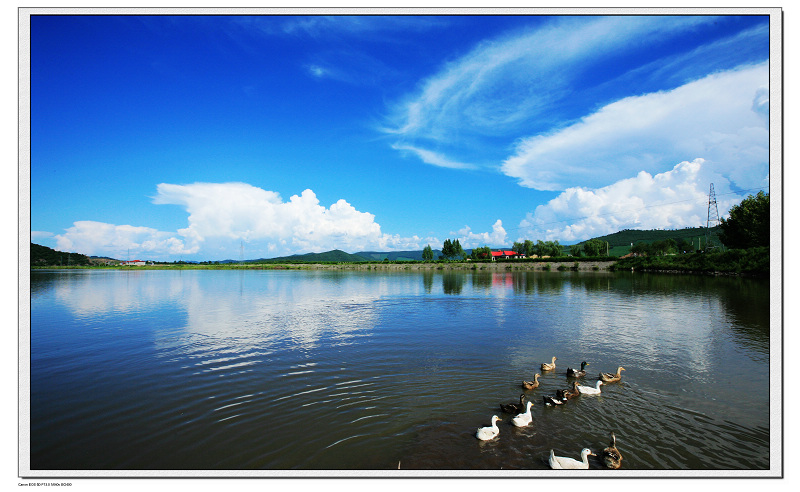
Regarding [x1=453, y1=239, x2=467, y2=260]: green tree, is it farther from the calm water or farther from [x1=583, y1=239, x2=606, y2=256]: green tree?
the calm water

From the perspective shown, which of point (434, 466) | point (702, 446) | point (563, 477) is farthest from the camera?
point (702, 446)

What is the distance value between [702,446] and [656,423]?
913 mm

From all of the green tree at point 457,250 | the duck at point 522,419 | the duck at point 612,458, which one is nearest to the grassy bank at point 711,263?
the duck at point 522,419

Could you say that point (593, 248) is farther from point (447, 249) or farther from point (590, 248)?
point (447, 249)

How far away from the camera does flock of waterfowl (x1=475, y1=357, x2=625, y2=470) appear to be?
19.1ft

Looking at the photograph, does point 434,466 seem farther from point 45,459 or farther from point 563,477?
point 45,459

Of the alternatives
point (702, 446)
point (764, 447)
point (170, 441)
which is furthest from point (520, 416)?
point (170, 441)

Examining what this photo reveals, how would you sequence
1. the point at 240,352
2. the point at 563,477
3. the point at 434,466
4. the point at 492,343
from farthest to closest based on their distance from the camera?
the point at 492,343 → the point at 240,352 → the point at 434,466 → the point at 563,477

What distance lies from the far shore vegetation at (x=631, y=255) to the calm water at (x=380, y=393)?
10.7ft

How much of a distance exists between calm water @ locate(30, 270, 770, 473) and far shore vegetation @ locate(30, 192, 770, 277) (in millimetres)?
3264

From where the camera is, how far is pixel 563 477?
432cm

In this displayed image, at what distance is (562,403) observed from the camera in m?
8.50

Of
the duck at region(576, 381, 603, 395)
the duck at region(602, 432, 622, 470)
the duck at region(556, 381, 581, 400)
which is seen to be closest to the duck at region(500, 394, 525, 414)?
the duck at region(556, 381, 581, 400)
